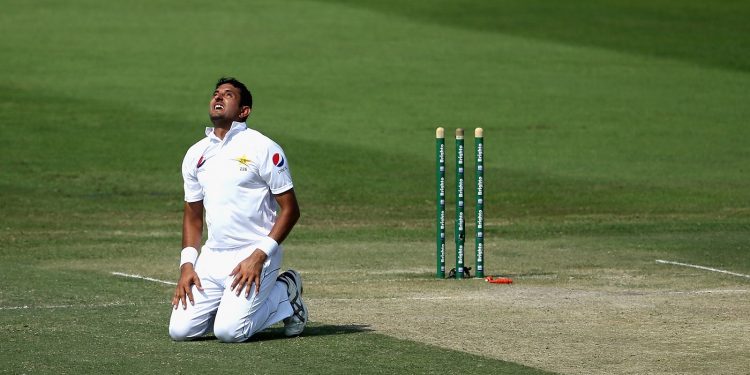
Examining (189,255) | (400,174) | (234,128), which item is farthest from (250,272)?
(400,174)

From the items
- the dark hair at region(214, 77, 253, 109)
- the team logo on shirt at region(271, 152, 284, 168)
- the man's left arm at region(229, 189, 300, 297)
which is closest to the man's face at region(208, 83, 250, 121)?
the dark hair at region(214, 77, 253, 109)

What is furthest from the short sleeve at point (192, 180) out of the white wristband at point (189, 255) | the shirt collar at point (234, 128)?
the white wristband at point (189, 255)

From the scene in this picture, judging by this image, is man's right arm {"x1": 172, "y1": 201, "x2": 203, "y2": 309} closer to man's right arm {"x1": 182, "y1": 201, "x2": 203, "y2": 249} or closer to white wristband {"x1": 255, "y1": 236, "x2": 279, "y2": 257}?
man's right arm {"x1": 182, "y1": 201, "x2": 203, "y2": 249}

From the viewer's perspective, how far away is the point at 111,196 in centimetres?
2298

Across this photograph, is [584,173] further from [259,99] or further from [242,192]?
[242,192]

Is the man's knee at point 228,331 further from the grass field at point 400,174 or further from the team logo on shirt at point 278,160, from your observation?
the team logo on shirt at point 278,160

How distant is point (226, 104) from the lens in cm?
1098

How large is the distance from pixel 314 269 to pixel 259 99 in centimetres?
1732

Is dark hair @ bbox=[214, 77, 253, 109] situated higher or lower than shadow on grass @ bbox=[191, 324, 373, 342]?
higher

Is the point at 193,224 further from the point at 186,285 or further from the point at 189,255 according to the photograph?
the point at 186,285

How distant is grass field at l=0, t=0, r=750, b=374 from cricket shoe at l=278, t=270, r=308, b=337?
0.31ft

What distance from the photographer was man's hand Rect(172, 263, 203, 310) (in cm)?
1094

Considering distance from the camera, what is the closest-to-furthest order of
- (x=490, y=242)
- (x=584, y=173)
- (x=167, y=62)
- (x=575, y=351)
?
(x=575, y=351) → (x=490, y=242) → (x=584, y=173) → (x=167, y=62)

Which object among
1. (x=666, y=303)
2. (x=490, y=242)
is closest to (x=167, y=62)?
(x=490, y=242)
